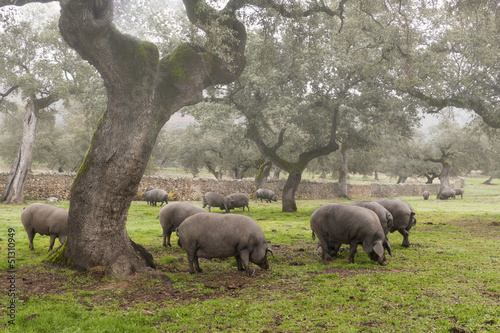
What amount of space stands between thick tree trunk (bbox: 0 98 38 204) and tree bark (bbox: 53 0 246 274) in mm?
20892

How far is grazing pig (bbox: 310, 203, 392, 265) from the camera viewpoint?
28.6 feet

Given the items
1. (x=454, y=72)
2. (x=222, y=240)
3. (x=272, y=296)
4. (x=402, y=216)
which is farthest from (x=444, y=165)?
(x=272, y=296)

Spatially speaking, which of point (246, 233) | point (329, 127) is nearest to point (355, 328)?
point (246, 233)

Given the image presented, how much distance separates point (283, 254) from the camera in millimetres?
10195

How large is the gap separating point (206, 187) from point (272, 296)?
29084 millimetres

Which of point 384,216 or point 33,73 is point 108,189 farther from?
point 33,73

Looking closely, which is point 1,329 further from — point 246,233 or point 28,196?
point 28,196

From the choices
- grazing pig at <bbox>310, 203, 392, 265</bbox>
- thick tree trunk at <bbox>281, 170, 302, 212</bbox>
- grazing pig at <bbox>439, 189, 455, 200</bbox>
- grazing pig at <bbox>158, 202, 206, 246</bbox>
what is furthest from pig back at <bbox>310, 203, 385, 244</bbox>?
grazing pig at <bbox>439, 189, 455, 200</bbox>

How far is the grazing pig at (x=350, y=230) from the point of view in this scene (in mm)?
8703

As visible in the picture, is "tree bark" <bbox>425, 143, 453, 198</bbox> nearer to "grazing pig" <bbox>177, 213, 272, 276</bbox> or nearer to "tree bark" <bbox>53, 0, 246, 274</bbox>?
Result: "grazing pig" <bbox>177, 213, 272, 276</bbox>

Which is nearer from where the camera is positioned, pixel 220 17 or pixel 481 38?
pixel 220 17

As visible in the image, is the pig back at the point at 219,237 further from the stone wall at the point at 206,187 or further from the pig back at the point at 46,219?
the stone wall at the point at 206,187

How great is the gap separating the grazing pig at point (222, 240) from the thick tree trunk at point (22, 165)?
2234 centimetres

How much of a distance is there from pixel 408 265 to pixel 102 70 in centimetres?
856
